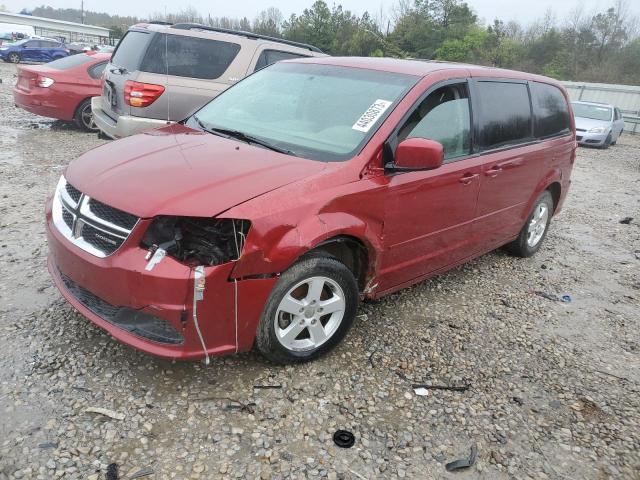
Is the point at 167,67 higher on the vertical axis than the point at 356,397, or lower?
higher

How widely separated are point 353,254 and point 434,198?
751 mm

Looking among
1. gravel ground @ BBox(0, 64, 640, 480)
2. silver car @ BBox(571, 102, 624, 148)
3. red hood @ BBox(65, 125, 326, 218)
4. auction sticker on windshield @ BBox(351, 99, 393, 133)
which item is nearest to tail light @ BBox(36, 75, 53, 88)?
gravel ground @ BBox(0, 64, 640, 480)

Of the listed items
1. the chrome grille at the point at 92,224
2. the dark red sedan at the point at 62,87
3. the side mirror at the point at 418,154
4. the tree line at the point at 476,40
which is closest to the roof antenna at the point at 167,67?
the dark red sedan at the point at 62,87

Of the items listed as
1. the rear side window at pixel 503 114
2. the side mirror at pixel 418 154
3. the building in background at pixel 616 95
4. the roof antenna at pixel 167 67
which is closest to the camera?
the side mirror at pixel 418 154

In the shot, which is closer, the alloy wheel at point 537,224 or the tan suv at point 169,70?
the alloy wheel at point 537,224

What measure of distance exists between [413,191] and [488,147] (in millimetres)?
1094

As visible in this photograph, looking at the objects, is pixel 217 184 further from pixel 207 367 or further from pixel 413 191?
pixel 413 191

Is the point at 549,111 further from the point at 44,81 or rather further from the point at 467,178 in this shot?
the point at 44,81

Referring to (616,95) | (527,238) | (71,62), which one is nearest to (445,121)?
(527,238)

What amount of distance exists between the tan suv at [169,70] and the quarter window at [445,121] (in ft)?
11.3

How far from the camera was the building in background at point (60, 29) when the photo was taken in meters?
65.8

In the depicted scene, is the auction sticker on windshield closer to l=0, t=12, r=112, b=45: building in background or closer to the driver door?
the driver door

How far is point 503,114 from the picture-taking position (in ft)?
14.1

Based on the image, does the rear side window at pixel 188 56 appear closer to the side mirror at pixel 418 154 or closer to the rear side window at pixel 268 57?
the rear side window at pixel 268 57
